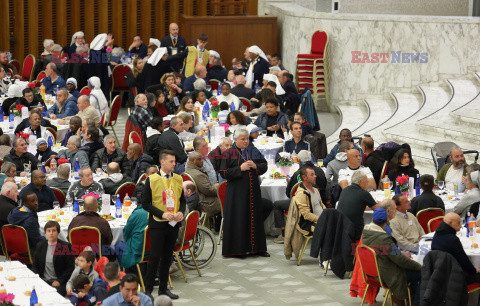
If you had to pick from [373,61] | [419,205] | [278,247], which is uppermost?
[373,61]

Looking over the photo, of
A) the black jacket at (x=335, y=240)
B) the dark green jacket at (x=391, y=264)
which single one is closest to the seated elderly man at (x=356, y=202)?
the black jacket at (x=335, y=240)

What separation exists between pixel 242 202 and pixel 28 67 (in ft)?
29.4

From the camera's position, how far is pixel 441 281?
27.4 ft

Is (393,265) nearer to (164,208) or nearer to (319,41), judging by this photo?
(164,208)

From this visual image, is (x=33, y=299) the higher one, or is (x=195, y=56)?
(x=195, y=56)

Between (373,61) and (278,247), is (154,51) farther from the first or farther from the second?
(278,247)

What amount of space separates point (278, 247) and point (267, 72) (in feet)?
21.5

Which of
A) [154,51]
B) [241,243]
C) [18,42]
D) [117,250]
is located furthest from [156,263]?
[18,42]

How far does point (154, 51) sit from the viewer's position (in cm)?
1716

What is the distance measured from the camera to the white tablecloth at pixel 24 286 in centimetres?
748

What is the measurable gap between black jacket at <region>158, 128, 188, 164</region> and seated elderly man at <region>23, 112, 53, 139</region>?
1.82m

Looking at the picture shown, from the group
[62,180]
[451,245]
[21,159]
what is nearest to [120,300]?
[451,245]

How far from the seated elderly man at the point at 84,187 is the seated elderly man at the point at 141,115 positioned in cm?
301

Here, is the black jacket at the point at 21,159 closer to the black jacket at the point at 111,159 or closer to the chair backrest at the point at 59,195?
the black jacket at the point at 111,159
